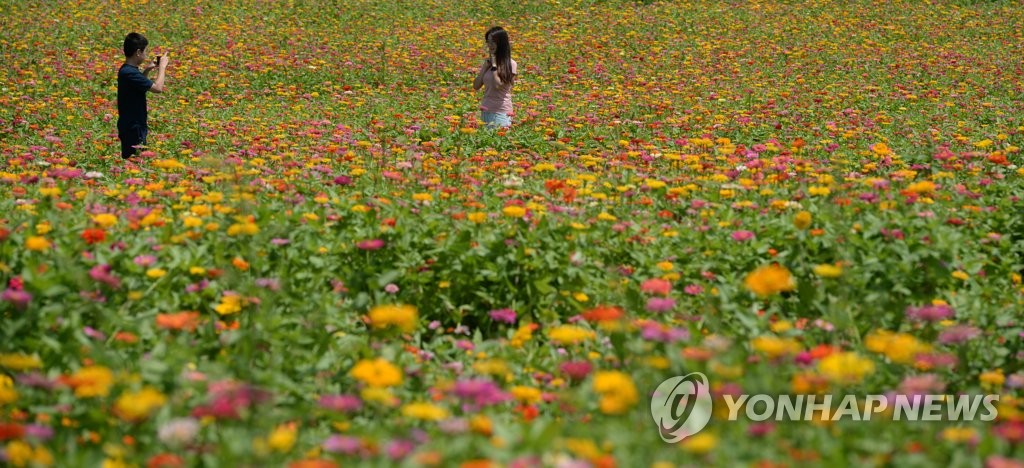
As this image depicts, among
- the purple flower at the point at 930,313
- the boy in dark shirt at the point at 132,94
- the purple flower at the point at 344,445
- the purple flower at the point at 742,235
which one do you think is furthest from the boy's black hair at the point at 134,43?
the purple flower at the point at 930,313

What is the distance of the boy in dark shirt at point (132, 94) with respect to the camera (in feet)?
25.8

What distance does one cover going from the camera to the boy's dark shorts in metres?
7.93


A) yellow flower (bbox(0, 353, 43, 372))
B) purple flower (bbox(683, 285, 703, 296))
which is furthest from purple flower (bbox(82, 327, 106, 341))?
purple flower (bbox(683, 285, 703, 296))

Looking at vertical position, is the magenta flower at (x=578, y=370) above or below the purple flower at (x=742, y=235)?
below

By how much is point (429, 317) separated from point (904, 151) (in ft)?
15.8

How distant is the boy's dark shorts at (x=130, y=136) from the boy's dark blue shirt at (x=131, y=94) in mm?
35

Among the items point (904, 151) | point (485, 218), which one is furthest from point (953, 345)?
point (904, 151)

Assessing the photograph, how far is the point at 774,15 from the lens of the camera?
18578 millimetres

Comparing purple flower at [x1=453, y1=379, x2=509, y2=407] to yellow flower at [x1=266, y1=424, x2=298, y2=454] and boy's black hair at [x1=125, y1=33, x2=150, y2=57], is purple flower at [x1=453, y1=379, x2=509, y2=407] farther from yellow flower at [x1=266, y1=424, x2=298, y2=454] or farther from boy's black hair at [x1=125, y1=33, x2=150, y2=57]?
boy's black hair at [x1=125, y1=33, x2=150, y2=57]

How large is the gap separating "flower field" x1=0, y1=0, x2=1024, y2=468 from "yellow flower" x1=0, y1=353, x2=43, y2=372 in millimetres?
12

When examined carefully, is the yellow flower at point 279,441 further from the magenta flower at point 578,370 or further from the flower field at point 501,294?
the magenta flower at point 578,370

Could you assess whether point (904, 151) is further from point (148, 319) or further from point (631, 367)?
point (148, 319)

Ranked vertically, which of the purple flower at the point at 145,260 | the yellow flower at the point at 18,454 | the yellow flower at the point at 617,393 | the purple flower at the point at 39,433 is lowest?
the yellow flower at the point at 18,454

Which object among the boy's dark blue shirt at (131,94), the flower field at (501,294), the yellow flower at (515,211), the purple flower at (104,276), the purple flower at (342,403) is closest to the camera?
the flower field at (501,294)
